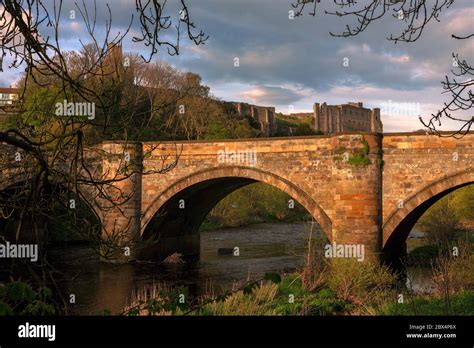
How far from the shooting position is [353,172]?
59.7 ft

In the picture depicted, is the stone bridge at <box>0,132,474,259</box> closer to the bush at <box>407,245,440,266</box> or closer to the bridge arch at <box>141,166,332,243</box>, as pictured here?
the bridge arch at <box>141,166,332,243</box>

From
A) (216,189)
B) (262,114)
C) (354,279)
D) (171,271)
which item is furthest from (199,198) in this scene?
(262,114)

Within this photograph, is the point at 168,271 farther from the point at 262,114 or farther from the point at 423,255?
the point at 262,114

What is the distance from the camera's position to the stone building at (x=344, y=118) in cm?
7678

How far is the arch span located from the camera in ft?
64.5

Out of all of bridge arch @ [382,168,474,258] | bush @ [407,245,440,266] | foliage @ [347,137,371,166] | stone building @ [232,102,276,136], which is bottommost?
bush @ [407,245,440,266]
